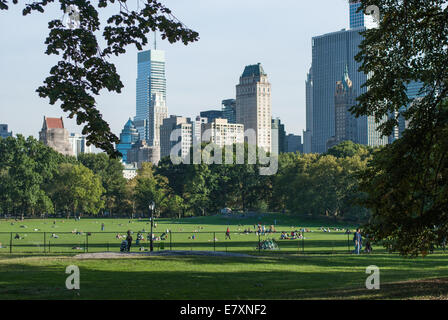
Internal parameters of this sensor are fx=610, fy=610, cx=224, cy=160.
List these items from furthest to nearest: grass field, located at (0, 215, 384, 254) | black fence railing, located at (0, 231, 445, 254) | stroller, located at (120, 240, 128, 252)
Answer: grass field, located at (0, 215, 384, 254) → black fence railing, located at (0, 231, 445, 254) → stroller, located at (120, 240, 128, 252)

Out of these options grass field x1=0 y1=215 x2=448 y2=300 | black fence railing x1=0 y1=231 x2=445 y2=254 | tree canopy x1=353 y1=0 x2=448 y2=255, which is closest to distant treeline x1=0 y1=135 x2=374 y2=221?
black fence railing x1=0 y1=231 x2=445 y2=254

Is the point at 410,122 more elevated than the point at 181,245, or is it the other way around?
the point at 410,122

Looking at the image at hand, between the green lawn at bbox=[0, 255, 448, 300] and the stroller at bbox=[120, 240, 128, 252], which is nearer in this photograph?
the green lawn at bbox=[0, 255, 448, 300]

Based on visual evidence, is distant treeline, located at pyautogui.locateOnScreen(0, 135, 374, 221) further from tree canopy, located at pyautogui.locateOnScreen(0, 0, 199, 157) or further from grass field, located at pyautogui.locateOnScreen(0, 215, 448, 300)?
tree canopy, located at pyautogui.locateOnScreen(0, 0, 199, 157)

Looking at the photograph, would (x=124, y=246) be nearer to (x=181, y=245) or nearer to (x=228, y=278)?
(x=181, y=245)

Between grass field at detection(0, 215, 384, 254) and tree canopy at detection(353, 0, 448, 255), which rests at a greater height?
tree canopy at detection(353, 0, 448, 255)

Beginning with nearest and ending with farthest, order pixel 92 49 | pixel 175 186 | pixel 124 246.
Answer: pixel 92 49 < pixel 124 246 < pixel 175 186

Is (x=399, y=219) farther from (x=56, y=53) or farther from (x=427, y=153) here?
(x=56, y=53)

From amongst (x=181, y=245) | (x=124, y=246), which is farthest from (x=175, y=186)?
(x=124, y=246)

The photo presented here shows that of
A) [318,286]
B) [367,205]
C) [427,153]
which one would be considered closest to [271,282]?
[318,286]

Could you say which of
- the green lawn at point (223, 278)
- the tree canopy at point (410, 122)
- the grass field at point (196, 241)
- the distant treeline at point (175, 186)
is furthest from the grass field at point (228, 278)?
the distant treeline at point (175, 186)

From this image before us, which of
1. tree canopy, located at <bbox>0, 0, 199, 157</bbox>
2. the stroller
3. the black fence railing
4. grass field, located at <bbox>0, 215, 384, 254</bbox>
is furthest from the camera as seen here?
grass field, located at <bbox>0, 215, 384, 254</bbox>
